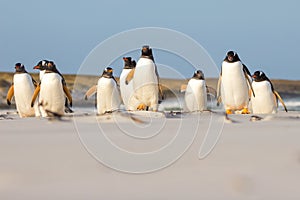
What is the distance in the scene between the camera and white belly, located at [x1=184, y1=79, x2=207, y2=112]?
37.8ft

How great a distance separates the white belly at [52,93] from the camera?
10.1 meters

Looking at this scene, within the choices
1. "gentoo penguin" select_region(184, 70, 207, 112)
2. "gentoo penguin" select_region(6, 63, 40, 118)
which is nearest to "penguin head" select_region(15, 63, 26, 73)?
"gentoo penguin" select_region(6, 63, 40, 118)

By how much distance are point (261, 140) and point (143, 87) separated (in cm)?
394

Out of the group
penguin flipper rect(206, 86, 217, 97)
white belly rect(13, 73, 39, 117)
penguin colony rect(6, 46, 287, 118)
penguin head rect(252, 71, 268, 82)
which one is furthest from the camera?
penguin flipper rect(206, 86, 217, 97)

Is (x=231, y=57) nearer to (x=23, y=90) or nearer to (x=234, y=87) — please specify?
(x=234, y=87)

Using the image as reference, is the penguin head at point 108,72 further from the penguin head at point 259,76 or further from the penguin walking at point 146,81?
the penguin head at point 259,76

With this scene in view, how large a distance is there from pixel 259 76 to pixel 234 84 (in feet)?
2.20

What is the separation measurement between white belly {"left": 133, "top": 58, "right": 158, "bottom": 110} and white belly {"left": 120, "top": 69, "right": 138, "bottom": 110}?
0.63 metres

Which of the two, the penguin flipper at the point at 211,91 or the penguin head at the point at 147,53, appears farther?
the penguin flipper at the point at 211,91

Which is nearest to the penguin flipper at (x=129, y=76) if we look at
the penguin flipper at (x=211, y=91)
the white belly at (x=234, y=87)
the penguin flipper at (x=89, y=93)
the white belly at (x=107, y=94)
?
the white belly at (x=107, y=94)

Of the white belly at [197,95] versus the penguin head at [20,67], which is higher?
the penguin head at [20,67]

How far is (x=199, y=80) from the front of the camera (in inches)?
455

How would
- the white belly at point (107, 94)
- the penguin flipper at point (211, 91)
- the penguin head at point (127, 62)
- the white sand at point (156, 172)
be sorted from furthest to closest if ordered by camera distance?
the penguin head at point (127, 62) < the penguin flipper at point (211, 91) < the white belly at point (107, 94) < the white sand at point (156, 172)

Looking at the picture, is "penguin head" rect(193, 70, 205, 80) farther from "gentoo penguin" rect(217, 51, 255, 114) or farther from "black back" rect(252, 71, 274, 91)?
"black back" rect(252, 71, 274, 91)
